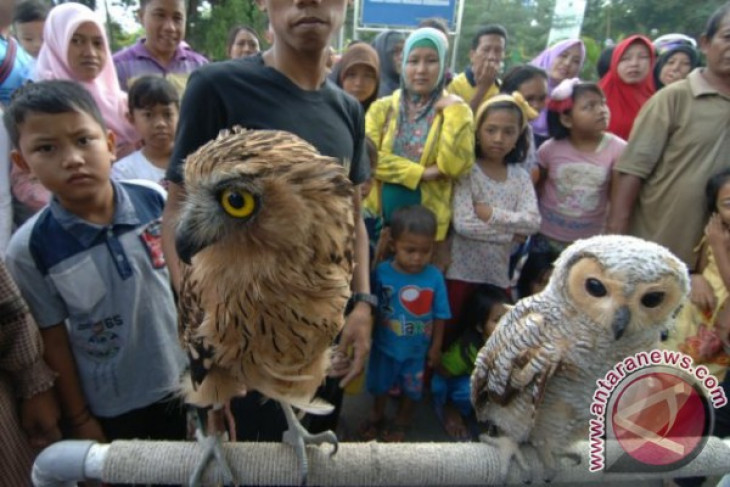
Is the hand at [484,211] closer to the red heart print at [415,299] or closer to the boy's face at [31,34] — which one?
the red heart print at [415,299]

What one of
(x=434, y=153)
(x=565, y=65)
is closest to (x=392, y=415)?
(x=434, y=153)

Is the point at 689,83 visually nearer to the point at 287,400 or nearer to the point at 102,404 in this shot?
the point at 287,400

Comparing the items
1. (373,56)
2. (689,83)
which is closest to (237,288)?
(373,56)

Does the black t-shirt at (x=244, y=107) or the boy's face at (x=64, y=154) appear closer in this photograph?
the black t-shirt at (x=244, y=107)

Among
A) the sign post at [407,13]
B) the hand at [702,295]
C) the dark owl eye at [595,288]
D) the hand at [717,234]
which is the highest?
the sign post at [407,13]

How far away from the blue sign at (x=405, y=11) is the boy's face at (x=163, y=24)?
2.70 metres

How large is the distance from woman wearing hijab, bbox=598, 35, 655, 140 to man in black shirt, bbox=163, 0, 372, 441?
10.5ft

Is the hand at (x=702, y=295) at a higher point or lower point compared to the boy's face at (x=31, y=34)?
lower

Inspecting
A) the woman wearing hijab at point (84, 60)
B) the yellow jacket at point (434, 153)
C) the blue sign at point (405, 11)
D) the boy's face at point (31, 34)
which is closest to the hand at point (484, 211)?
the yellow jacket at point (434, 153)

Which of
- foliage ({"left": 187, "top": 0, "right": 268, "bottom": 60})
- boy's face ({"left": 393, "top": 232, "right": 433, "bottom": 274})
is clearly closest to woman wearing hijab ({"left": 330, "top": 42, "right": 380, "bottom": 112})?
boy's face ({"left": 393, "top": 232, "right": 433, "bottom": 274})

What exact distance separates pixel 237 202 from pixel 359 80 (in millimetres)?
2223

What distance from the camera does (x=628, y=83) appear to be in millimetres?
3830

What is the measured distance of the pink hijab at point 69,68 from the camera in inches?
108

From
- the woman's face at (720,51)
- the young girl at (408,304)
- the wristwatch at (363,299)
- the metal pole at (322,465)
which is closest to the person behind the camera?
the metal pole at (322,465)
